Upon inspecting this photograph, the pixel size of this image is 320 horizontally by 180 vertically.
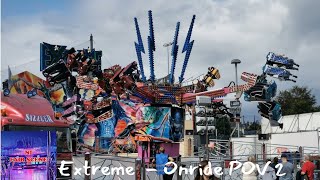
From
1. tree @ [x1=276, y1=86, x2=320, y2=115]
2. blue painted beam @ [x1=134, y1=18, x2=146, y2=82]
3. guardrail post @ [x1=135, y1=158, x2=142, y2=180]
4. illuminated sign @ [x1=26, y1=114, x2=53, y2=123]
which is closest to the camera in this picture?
guardrail post @ [x1=135, y1=158, x2=142, y2=180]

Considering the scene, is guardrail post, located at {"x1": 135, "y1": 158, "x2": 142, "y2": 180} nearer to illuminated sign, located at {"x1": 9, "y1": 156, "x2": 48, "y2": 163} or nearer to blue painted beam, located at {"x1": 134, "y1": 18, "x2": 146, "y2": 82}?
illuminated sign, located at {"x1": 9, "y1": 156, "x2": 48, "y2": 163}

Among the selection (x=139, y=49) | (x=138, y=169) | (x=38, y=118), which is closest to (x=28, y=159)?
(x=38, y=118)

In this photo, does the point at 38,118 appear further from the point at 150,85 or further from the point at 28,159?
the point at 150,85

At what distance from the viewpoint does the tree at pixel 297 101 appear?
223 ft

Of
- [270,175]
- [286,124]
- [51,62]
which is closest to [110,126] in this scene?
[51,62]

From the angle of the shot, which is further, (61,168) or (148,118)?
(148,118)

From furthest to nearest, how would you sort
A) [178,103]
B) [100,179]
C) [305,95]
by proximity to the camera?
[305,95], [178,103], [100,179]

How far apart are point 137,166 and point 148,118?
2189 centimetres

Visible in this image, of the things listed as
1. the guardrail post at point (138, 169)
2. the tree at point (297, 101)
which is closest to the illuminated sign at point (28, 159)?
the guardrail post at point (138, 169)

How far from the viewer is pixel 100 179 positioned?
54.0 feet

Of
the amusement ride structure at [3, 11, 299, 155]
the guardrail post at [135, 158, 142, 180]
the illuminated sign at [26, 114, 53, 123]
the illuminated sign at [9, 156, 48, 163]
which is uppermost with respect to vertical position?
the amusement ride structure at [3, 11, 299, 155]

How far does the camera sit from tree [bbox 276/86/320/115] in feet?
223

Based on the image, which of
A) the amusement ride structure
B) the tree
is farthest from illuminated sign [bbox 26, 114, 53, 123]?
the tree

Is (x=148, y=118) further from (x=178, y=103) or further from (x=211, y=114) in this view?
(x=211, y=114)
